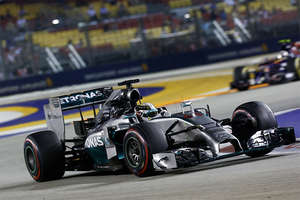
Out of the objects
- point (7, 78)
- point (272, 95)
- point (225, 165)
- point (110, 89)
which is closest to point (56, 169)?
point (110, 89)

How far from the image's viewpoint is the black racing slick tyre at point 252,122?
7461mm

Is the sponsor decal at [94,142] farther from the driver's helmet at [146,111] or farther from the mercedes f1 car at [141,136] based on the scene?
the driver's helmet at [146,111]

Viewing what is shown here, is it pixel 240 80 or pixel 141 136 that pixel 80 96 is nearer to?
pixel 141 136

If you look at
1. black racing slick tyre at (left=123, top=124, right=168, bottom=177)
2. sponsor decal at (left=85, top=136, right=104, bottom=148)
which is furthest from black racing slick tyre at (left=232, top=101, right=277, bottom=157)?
sponsor decal at (left=85, top=136, right=104, bottom=148)

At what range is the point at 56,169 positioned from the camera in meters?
8.26

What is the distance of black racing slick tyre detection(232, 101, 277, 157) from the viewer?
24.5 feet

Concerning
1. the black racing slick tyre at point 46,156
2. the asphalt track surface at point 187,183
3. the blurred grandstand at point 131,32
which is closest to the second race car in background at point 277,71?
the asphalt track surface at point 187,183

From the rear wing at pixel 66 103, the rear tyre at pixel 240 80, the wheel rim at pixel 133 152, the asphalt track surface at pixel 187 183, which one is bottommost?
the asphalt track surface at pixel 187 183

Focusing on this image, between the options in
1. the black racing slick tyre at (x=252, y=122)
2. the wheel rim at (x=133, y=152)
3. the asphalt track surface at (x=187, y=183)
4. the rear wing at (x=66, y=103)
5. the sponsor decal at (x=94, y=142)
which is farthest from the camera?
the rear wing at (x=66, y=103)

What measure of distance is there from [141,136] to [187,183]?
0.89 meters

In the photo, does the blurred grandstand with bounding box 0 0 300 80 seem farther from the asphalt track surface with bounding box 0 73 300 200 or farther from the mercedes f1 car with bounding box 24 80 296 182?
the mercedes f1 car with bounding box 24 80 296 182

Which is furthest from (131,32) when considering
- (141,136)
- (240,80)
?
(141,136)

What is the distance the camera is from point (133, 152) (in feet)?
23.3

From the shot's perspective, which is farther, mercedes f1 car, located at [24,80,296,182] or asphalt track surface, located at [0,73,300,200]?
mercedes f1 car, located at [24,80,296,182]
